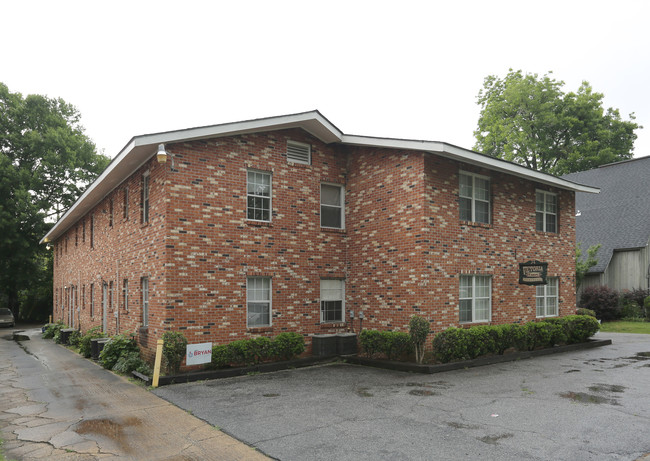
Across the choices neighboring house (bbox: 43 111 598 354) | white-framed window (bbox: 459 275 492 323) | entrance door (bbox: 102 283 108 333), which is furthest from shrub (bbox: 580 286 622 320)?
entrance door (bbox: 102 283 108 333)

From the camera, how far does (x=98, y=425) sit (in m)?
7.74

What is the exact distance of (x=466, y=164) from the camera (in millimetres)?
14016

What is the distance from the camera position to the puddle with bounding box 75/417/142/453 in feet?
23.2

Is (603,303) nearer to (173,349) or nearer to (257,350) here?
(257,350)

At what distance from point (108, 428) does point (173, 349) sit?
3.40 meters

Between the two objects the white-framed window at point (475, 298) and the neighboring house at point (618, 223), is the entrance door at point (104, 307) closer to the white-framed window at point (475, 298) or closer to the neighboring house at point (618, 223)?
the white-framed window at point (475, 298)

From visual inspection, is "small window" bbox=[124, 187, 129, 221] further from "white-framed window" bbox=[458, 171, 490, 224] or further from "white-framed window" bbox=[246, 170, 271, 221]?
"white-framed window" bbox=[458, 171, 490, 224]

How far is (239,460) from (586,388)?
24.4 feet

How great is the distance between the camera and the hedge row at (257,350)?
11719mm

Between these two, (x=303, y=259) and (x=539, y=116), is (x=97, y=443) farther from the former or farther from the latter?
(x=539, y=116)

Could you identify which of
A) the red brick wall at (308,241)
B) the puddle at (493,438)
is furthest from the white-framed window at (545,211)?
the puddle at (493,438)

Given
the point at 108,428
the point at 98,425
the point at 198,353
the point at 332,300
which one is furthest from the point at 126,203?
the point at 108,428

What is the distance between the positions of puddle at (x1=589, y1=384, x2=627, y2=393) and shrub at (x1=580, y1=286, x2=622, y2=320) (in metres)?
17.6

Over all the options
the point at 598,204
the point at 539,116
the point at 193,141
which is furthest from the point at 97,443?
the point at 539,116
